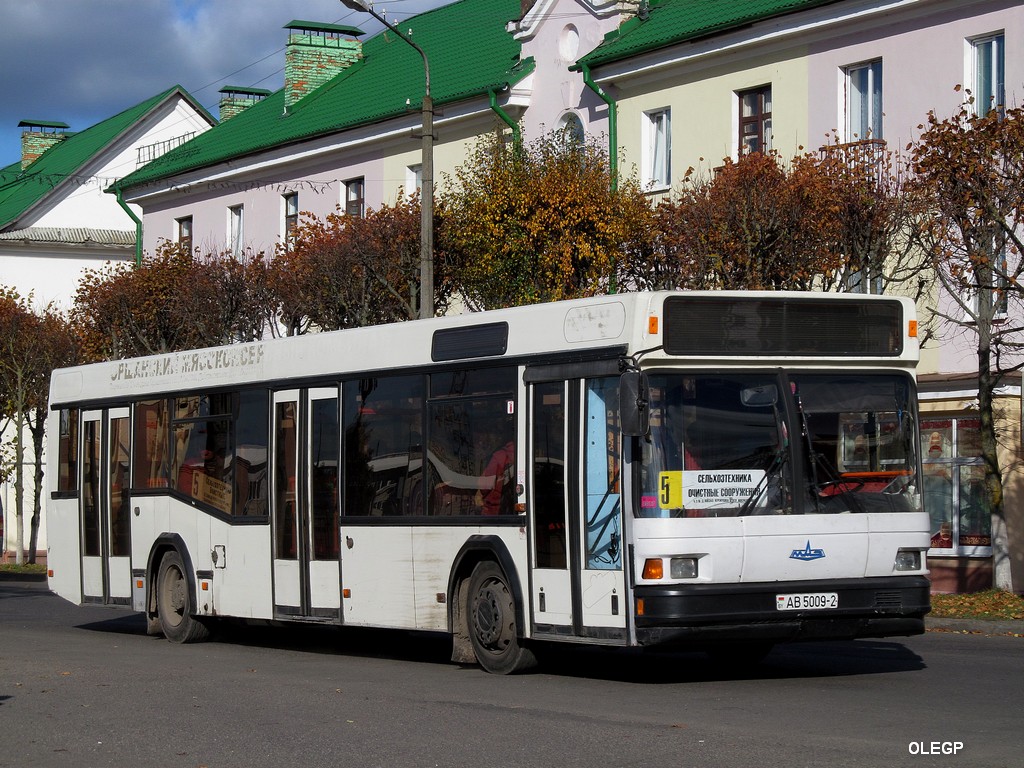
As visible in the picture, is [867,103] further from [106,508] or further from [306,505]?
[306,505]

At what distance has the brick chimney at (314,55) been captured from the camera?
45.5 m

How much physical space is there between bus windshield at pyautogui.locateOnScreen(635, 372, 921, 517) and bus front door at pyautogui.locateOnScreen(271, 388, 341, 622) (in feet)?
14.2

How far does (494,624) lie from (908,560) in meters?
3.20

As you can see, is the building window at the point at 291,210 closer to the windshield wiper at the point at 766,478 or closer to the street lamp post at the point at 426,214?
the street lamp post at the point at 426,214

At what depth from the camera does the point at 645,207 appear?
25.6 m

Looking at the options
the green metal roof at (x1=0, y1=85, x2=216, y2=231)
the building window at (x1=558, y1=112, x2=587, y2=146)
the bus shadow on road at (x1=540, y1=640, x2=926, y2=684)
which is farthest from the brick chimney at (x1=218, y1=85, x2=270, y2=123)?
the bus shadow on road at (x1=540, y1=640, x2=926, y2=684)

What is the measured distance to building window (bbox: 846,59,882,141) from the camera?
26.1 metres

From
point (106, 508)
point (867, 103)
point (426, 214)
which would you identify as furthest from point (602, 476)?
point (867, 103)

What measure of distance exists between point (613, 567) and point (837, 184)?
11.8 metres

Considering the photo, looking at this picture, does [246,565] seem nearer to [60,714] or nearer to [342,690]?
[342,690]

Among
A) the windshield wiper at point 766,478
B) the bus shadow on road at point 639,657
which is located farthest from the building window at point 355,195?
the windshield wiper at point 766,478

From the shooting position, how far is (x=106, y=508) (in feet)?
60.5

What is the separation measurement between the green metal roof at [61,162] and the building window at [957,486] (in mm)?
42981

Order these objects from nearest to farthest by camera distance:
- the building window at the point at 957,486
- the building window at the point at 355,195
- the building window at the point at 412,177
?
the building window at the point at 957,486
the building window at the point at 412,177
the building window at the point at 355,195
